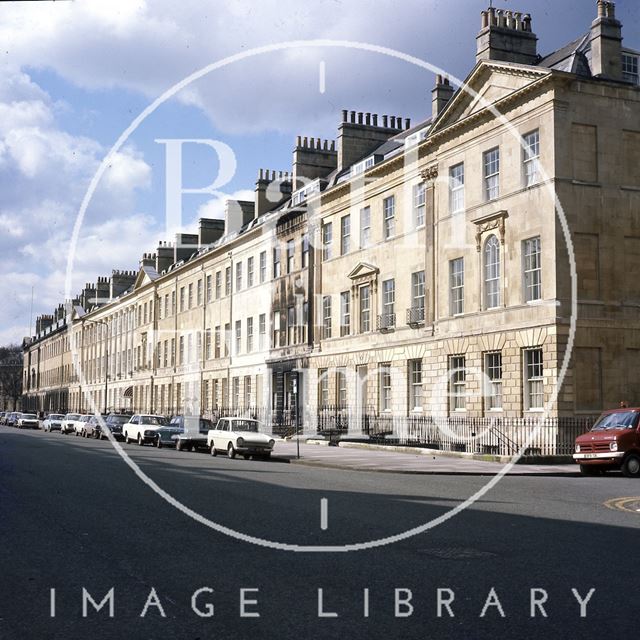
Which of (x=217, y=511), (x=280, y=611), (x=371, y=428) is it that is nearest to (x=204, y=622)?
(x=280, y=611)

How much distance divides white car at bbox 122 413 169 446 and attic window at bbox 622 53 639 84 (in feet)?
84.7

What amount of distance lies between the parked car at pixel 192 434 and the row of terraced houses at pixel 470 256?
4.91 metres

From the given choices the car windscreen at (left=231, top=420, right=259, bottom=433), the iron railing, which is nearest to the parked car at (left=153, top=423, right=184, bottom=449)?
the car windscreen at (left=231, top=420, right=259, bottom=433)

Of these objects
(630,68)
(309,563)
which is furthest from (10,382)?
(309,563)

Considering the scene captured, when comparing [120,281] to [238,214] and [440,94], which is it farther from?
[440,94]

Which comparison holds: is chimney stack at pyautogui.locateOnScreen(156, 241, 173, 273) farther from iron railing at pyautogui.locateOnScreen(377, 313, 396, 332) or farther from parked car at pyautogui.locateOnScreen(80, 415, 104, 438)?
A: iron railing at pyautogui.locateOnScreen(377, 313, 396, 332)

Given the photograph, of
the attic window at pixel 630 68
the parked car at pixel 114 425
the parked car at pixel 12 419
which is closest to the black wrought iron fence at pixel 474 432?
the attic window at pixel 630 68

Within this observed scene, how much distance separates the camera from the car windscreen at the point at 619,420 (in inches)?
949

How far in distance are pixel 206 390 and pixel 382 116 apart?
25.6 metres

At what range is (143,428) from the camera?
42.8 m

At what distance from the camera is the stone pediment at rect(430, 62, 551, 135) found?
32.3 meters

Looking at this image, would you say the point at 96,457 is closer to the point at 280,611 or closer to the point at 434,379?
the point at 434,379

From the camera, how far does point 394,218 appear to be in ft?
134

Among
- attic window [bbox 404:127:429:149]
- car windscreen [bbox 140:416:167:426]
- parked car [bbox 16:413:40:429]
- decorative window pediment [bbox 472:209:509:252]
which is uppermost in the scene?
attic window [bbox 404:127:429:149]
